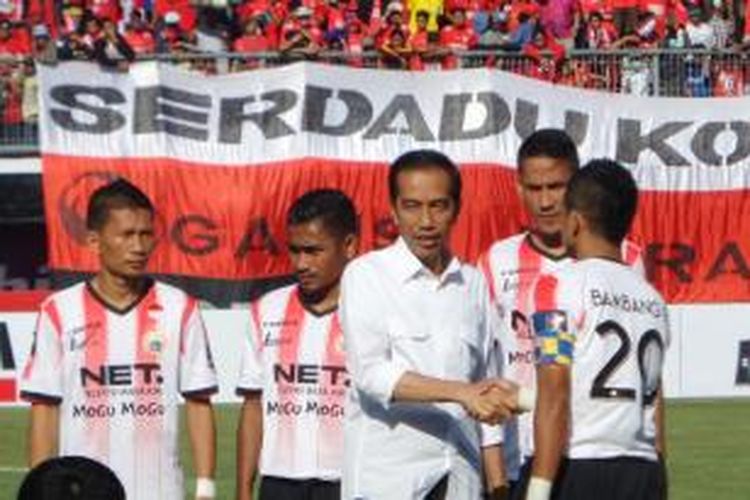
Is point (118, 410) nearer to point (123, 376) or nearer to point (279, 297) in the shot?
point (123, 376)

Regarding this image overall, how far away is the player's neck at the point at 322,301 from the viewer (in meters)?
9.88

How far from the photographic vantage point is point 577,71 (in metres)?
28.6

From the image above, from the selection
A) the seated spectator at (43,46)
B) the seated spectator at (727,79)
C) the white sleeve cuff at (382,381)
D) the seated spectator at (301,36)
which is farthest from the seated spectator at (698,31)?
the white sleeve cuff at (382,381)

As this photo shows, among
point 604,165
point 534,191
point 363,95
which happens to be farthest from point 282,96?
Result: point 604,165

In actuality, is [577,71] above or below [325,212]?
above

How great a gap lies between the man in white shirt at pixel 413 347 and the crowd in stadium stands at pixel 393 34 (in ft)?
61.7

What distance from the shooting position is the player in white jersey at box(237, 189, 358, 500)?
9875mm

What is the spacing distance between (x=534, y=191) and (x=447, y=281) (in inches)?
58.2

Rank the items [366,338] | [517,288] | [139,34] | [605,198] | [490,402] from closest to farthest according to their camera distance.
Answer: [490,402], [605,198], [366,338], [517,288], [139,34]

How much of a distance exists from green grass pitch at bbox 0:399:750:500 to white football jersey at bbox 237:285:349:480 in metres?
6.92

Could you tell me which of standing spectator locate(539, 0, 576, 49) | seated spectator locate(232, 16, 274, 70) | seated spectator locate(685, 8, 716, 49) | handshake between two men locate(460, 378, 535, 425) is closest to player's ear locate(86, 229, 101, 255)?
handshake between two men locate(460, 378, 535, 425)

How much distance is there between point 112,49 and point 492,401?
21.5 meters

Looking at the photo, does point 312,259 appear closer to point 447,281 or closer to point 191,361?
point 191,361

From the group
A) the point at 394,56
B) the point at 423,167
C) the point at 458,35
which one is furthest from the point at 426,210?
the point at 458,35
